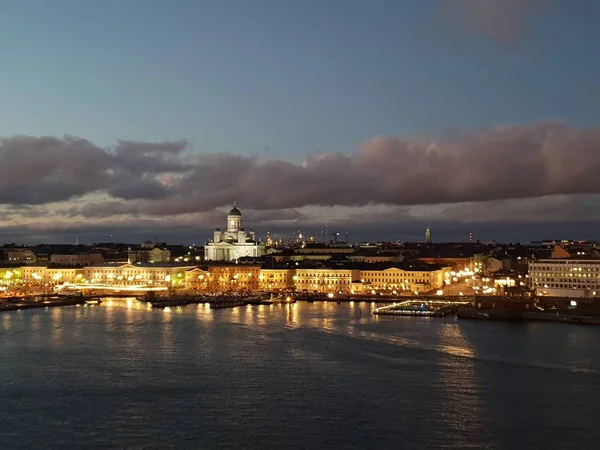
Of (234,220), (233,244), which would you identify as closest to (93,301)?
(233,244)

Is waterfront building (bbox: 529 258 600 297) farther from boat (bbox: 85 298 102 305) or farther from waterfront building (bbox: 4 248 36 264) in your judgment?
waterfront building (bbox: 4 248 36 264)

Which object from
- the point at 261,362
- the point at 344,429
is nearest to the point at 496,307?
the point at 261,362

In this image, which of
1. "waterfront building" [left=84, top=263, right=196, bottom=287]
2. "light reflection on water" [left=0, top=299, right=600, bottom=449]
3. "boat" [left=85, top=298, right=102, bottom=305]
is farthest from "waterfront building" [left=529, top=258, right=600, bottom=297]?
"waterfront building" [left=84, top=263, right=196, bottom=287]

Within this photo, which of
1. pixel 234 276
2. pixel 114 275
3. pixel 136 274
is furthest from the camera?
pixel 114 275

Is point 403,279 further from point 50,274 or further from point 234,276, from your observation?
point 50,274

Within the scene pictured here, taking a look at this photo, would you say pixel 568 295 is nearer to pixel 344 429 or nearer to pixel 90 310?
pixel 90 310
